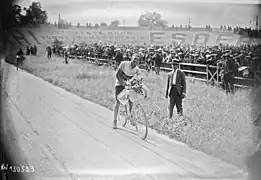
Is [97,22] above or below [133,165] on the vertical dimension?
above

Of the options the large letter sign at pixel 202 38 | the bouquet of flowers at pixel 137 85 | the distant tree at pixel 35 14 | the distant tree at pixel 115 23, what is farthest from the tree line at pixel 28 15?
the large letter sign at pixel 202 38

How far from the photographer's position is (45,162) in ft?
10.1

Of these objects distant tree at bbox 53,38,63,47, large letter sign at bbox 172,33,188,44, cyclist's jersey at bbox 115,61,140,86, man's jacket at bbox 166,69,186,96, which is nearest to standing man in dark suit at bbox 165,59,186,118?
man's jacket at bbox 166,69,186,96

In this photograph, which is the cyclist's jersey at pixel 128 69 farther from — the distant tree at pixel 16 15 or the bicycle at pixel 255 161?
the bicycle at pixel 255 161

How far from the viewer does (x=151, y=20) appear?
3135 millimetres

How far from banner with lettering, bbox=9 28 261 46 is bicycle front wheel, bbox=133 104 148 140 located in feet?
1.64

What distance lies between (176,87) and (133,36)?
0.49m

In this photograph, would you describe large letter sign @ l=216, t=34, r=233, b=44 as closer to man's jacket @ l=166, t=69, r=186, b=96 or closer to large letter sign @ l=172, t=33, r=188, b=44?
large letter sign @ l=172, t=33, r=188, b=44

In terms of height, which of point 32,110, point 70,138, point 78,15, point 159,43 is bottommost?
point 70,138

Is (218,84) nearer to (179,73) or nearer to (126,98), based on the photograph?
(179,73)

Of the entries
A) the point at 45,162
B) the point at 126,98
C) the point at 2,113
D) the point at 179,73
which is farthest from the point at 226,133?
the point at 2,113

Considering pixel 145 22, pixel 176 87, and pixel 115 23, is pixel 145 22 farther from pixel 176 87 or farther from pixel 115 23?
pixel 176 87

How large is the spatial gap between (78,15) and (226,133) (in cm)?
136

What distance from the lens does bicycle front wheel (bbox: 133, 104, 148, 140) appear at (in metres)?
3.19
